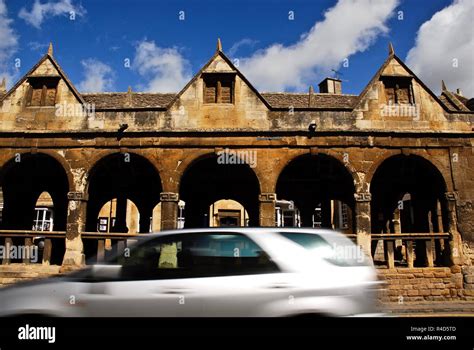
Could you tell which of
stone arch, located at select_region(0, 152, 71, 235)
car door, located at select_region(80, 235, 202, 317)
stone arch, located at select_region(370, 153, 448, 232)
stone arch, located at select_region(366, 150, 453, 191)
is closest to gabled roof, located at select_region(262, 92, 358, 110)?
stone arch, located at select_region(370, 153, 448, 232)

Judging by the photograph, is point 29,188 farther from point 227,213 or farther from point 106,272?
point 227,213

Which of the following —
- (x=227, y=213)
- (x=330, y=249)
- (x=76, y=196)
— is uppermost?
(x=227, y=213)

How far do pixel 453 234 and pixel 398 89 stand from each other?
16.4ft

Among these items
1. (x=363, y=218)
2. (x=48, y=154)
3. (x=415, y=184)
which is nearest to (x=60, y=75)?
(x=48, y=154)

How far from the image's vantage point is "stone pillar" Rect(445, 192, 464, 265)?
11523mm

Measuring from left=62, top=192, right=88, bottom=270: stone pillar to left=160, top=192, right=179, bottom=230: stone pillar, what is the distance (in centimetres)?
264

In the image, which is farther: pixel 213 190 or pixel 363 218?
pixel 213 190

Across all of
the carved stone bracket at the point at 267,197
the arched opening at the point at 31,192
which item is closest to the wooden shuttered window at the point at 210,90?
the carved stone bracket at the point at 267,197

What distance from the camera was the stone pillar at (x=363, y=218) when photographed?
11.6 metres

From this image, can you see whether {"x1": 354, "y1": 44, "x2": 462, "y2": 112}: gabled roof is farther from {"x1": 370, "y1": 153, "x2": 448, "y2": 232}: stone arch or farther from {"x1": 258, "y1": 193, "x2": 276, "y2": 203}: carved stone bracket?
{"x1": 258, "y1": 193, "x2": 276, "y2": 203}: carved stone bracket

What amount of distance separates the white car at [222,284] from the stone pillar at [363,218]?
303 inches

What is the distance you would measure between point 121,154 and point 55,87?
3.46 metres

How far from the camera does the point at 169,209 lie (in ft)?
39.4
